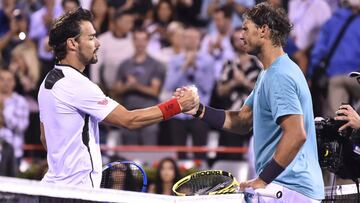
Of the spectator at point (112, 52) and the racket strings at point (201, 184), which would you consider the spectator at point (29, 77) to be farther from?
the racket strings at point (201, 184)

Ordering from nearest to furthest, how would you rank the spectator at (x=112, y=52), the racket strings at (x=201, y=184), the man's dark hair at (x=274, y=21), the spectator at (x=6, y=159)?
the man's dark hair at (x=274, y=21) < the racket strings at (x=201, y=184) < the spectator at (x=6, y=159) < the spectator at (x=112, y=52)

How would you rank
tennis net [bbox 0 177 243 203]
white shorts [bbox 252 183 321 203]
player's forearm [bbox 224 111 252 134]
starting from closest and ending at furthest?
tennis net [bbox 0 177 243 203] < white shorts [bbox 252 183 321 203] < player's forearm [bbox 224 111 252 134]

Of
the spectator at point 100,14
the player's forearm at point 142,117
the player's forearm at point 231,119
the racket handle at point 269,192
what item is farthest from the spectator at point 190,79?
the racket handle at point 269,192

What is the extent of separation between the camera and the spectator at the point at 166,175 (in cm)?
1085

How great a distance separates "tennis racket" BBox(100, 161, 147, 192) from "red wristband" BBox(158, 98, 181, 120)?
530 mm

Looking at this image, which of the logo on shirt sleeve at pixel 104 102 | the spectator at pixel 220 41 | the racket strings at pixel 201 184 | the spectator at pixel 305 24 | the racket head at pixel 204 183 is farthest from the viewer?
the spectator at pixel 220 41

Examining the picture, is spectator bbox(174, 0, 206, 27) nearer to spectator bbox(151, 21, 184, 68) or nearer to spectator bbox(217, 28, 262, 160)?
spectator bbox(151, 21, 184, 68)

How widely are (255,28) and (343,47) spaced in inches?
250

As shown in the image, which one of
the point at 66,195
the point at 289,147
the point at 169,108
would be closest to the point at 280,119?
the point at 289,147

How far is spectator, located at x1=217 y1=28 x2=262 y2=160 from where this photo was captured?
477 inches

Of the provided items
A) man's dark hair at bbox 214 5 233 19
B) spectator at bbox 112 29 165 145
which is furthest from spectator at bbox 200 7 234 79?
spectator at bbox 112 29 165 145

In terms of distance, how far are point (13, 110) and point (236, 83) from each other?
2961mm

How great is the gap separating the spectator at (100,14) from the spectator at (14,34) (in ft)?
3.19

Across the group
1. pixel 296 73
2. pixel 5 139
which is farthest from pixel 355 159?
pixel 5 139
